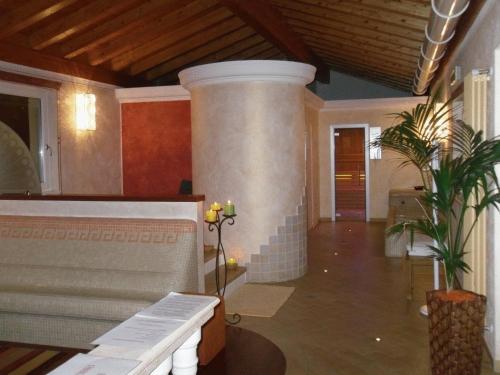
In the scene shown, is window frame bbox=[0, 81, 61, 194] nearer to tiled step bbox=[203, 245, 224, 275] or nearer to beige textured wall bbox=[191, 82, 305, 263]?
beige textured wall bbox=[191, 82, 305, 263]

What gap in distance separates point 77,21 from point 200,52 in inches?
114

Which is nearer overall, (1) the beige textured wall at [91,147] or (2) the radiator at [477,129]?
(2) the radiator at [477,129]

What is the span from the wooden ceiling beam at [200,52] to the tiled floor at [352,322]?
3932 mm

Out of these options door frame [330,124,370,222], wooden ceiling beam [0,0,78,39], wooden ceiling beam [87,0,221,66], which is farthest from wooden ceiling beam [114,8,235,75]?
door frame [330,124,370,222]

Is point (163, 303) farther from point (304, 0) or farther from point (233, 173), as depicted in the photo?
point (304, 0)

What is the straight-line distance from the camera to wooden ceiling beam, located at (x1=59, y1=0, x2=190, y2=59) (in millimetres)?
6230

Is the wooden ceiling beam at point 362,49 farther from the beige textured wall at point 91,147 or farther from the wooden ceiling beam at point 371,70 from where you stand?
the beige textured wall at point 91,147

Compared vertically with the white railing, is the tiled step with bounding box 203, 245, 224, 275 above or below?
below

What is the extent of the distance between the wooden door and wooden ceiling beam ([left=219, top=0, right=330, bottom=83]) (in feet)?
11.1

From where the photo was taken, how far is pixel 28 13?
5301mm

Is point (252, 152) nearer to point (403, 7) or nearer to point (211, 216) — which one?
point (211, 216)

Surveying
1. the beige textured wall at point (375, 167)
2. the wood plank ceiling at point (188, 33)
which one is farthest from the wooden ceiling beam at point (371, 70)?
the beige textured wall at point (375, 167)

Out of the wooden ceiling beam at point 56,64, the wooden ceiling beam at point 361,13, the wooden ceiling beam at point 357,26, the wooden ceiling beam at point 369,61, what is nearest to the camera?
the wooden ceiling beam at point 361,13

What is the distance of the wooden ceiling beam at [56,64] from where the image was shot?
5695mm
